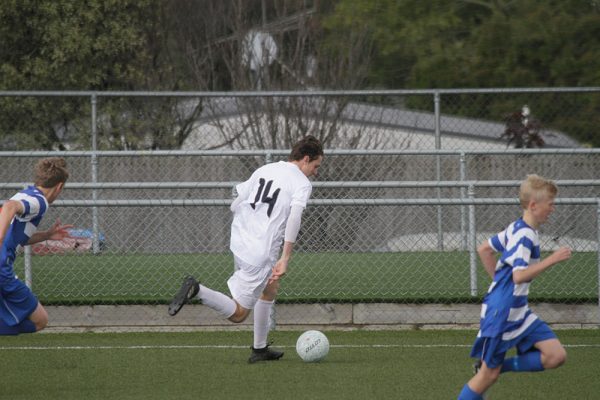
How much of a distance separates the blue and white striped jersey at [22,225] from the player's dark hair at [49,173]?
0.07 m

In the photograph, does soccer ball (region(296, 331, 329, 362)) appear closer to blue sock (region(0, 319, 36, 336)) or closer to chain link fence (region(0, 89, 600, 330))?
chain link fence (region(0, 89, 600, 330))

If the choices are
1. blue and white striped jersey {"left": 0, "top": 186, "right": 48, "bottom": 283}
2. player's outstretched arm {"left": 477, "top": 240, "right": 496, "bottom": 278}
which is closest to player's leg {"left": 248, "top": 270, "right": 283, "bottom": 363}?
blue and white striped jersey {"left": 0, "top": 186, "right": 48, "bottom": 283}

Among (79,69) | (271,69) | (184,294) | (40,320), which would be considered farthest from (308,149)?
(79,69)

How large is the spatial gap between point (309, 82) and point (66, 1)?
4116mm

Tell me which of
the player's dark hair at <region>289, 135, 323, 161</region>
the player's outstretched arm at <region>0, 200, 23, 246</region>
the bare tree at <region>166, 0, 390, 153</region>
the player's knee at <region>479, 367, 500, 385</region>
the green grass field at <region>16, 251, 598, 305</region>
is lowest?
the green grass field at <region>16, 251, 598, 305</region>

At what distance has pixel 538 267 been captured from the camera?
5453mm

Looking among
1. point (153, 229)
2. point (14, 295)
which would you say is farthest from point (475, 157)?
point (14, 295)

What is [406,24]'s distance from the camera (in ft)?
60.2

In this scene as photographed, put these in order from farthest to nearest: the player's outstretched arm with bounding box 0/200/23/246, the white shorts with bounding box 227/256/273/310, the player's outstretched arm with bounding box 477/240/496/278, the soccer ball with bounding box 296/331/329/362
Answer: the soccer ball with bounding box 296/331/329/362 < the white shorts with bounding box 227/256/273/310 < the player's outstretched arm with bounding box 0/200/23/246 < the player's outstretched arm with bounding box 477/240/496/278

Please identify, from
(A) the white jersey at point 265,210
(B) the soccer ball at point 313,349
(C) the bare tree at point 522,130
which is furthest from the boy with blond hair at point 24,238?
(C) the bare tree at point 522,130

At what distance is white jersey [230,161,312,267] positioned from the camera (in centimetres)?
772

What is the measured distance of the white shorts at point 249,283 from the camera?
25.6 ft

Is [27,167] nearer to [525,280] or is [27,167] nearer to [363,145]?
[363,145]

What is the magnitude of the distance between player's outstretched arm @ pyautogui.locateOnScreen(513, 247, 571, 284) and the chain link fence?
3814mm
